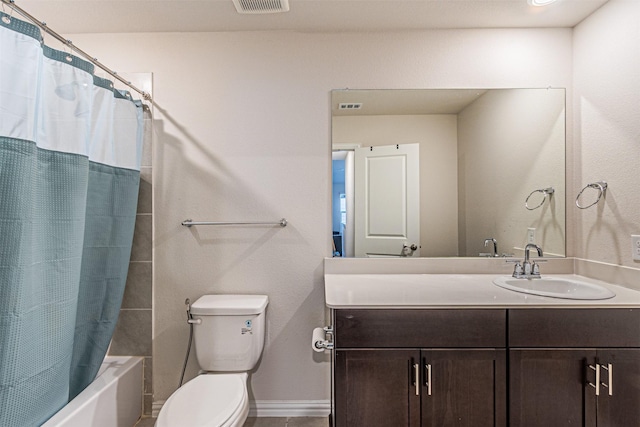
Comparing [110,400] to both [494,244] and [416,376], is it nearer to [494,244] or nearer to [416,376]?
[416,376]

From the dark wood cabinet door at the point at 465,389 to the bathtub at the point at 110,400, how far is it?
1482 millimetres

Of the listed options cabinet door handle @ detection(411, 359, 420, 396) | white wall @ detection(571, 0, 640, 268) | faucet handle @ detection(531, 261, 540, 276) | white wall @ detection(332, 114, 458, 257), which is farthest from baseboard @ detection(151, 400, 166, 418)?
white wall @ detection(571, 0, 640, 268)

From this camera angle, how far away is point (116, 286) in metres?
1.76

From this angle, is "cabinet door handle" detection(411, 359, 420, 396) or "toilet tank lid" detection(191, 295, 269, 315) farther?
"toilet tank lid" detection(191, 295, 269, 315)

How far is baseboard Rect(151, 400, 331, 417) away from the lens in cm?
200

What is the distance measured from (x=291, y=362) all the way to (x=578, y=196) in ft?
6.24

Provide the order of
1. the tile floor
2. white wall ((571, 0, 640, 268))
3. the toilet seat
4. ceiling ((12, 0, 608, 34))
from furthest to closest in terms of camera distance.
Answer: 1. the tile floor
2. ceiling ((12, 0, 608, 34))
3. white wall ((571, 0, 640, 268))
4. the toilet seat

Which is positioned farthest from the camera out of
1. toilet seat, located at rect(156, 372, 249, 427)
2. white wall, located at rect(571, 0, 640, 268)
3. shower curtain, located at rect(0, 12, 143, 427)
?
white wall, located at rect(571, 0, 640, 268)

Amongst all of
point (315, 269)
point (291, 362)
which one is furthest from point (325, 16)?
point (291, 362)

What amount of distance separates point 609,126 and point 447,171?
0.81m

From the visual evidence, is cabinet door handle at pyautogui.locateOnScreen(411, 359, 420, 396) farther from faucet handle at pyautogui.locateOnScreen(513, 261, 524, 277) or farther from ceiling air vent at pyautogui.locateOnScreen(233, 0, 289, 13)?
ceiling air vent at pyautogui.locateOnScreen(233, 0, 289, 13)

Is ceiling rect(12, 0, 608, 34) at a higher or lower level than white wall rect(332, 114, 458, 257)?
higher

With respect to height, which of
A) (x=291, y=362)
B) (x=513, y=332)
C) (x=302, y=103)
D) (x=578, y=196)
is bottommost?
(x=291, y=362)

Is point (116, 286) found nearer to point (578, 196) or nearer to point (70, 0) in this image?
point (70, 0)
